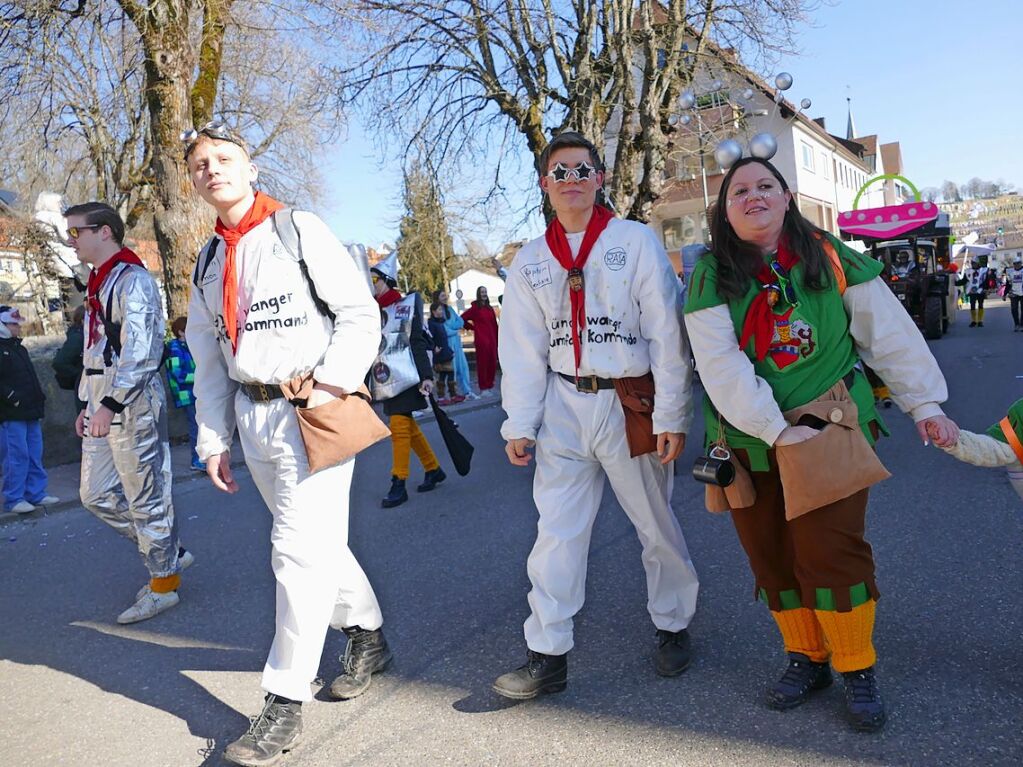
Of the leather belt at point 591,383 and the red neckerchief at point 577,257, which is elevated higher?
the red neckerchief at point 577,257

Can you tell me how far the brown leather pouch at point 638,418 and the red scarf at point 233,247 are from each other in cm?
140

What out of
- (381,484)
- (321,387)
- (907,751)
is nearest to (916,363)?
(907,751)

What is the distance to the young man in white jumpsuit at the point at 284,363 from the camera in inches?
117

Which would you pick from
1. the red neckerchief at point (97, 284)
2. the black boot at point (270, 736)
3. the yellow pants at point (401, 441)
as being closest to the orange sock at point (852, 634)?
the black boot at point (270, 736)

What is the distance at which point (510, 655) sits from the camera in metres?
3.57

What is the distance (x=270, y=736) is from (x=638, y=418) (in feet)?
5.39

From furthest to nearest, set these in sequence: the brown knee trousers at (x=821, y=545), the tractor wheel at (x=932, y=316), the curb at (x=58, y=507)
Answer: the tractor wheel at (x=932, y=316)
the curb at (x=58, y=507)
the brown knee trousers at (x=821, y=545)

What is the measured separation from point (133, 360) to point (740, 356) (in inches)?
114

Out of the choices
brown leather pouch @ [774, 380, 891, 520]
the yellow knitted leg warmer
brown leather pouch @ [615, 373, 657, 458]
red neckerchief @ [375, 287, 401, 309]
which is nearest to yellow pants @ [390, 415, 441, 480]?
the yellow knitted leg warmer

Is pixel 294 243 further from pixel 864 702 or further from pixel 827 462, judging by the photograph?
pixel 864 702

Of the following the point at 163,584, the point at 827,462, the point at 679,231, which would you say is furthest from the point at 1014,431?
the point at 679,231

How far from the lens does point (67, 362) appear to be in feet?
25.7

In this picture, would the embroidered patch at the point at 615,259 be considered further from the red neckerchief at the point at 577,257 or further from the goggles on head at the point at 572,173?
the goggles on head at the point at 572,173

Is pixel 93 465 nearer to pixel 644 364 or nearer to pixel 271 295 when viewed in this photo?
pixel 271 295
